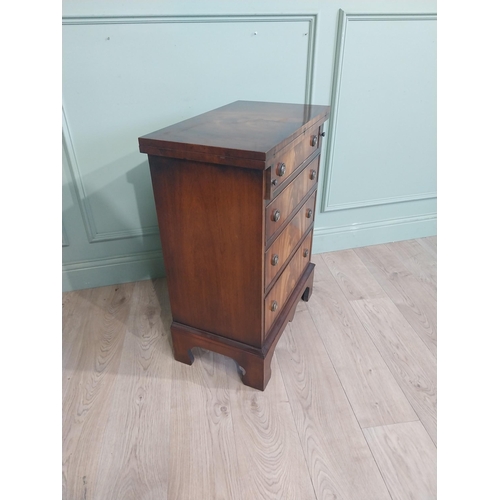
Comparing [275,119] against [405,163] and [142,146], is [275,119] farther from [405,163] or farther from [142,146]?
[405,163]

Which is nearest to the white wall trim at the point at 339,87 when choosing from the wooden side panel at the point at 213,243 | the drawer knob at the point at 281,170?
the drawer knob at the point at 281,170

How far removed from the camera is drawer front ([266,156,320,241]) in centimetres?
113

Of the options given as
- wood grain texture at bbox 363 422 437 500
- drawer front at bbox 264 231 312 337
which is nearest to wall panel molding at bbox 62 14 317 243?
drawer front at bbox 264 231 312 337

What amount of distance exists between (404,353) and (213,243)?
967 millimetres

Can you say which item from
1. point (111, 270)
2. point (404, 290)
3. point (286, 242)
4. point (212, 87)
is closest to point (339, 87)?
point (212, 87)

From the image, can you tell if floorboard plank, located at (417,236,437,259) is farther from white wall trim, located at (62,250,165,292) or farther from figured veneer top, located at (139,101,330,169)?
white wall trim, located at (62,250,165,292)

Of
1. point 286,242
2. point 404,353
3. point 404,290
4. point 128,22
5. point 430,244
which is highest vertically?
point 128,22

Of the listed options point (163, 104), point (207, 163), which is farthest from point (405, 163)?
point (207, 163)

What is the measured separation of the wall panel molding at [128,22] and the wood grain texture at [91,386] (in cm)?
31

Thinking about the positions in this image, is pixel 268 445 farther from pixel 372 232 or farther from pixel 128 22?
pixel 128 22

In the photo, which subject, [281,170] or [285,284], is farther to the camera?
[285,284]

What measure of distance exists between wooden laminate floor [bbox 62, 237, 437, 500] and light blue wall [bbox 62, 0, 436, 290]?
1.44 ft

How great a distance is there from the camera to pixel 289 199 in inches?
49.6

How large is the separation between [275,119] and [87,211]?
107cm
